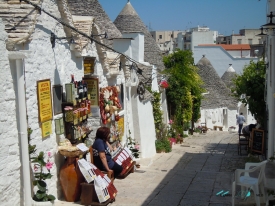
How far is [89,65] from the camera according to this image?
10.4 meters

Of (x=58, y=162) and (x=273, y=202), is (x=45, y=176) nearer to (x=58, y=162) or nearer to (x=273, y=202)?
(x=58, y=162)

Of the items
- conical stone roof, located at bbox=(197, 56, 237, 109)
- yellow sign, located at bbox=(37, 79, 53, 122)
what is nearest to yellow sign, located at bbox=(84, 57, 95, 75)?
yellow sign, located at bbox=(37, 79, 53, 122)

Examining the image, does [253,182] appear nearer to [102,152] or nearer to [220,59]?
[102,152]

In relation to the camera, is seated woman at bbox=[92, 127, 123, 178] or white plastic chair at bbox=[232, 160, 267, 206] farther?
seated woman at bbox=[92, 127, 123, 178]

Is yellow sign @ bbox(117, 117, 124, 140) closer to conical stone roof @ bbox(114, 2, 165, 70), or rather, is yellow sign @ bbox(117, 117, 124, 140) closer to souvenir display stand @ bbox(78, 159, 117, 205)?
souvenir display stand @ bbox(78, 159, 117, 205)

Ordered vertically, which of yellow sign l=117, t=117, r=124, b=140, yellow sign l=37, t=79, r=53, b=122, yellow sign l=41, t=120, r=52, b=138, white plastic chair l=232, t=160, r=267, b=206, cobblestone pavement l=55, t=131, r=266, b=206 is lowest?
cobblestone pavement l=55, t=131, r=266, b=206

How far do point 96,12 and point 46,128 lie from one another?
9163 mm

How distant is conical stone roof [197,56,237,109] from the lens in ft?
117

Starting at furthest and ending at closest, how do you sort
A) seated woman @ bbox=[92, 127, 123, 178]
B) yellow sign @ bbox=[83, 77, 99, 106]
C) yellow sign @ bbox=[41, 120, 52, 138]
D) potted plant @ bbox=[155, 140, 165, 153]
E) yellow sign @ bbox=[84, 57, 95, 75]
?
potted plant @ bbox=[155, 140, 165, 153], yellow sign @ bbox=[83, 77, 99, 106], yellow sign @ bbox=[84, 57, 95, 75], seated woman @ bbox=[92, 127, 123, 178], yellow sign @ bbox=[41, 120, 52, 138]

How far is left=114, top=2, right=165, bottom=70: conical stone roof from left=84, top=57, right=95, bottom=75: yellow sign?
36.4 ft

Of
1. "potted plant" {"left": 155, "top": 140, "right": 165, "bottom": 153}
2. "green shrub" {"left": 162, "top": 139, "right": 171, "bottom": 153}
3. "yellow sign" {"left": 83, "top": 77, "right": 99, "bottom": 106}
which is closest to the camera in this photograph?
"yellow sign" {"left": 83, "top": 77, "right": 99, "bottom": 106}

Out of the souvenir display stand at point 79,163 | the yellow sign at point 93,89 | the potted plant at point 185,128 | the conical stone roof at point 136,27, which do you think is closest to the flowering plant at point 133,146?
the souvenir display stand at point 79,163

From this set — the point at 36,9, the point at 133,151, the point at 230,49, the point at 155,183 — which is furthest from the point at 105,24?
the point at 230,49

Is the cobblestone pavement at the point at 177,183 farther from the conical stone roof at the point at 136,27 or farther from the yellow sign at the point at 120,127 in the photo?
the conical stone roof at the point at 136,27
